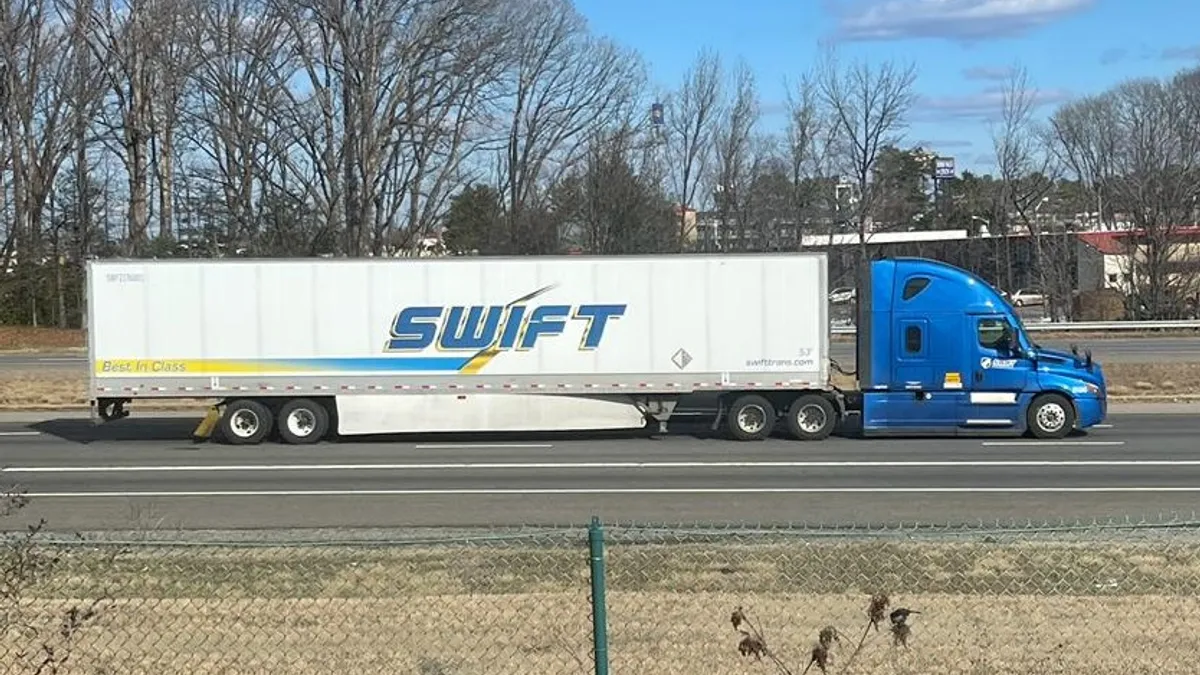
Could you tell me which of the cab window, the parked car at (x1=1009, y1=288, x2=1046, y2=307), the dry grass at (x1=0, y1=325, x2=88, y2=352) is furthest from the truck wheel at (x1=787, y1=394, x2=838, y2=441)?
the parked car at (x1=1009, y1=288, x2=1046, y2=307)

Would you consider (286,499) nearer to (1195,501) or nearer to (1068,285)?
(1195,501)

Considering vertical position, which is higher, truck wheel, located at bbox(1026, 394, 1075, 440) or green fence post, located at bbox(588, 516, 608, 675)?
green fence post, located at bbox(588, 516, 608, 675)

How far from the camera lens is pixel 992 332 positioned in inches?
842

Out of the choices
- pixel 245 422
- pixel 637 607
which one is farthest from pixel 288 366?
pixel 637 607

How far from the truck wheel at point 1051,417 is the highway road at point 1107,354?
872cm

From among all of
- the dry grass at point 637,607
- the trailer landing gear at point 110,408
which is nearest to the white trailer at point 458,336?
the trailer landing gear at point 110,408

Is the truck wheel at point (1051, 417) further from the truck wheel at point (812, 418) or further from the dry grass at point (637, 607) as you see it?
the dry grass at point (637, 607)

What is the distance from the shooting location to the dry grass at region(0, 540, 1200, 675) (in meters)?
6.98

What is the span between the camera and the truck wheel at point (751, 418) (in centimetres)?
2145

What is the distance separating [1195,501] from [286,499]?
394 inches

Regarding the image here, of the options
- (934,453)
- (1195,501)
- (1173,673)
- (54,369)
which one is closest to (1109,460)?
(934,453)

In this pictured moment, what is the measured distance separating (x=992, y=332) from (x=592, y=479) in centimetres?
835

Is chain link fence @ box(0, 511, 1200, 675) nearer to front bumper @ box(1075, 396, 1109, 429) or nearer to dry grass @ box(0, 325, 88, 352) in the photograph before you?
front bumper @ box(1075, 396, 1109, 429)

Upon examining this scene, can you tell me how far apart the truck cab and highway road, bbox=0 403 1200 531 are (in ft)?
1.76
